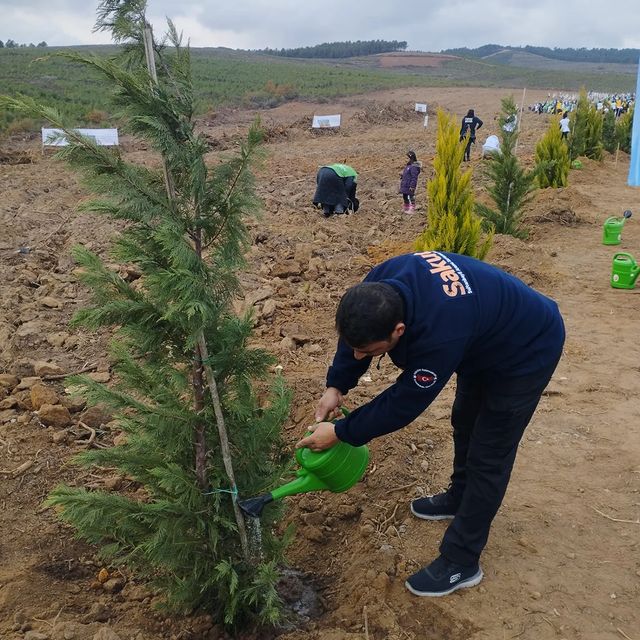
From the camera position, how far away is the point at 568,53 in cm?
16000

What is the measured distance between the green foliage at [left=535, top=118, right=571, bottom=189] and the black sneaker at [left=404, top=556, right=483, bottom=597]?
40.0ft

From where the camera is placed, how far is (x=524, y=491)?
3.95 m

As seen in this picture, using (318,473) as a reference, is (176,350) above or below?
above

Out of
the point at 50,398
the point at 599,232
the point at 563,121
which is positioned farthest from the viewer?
the point at 563,121

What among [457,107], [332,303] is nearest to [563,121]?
[332,303]

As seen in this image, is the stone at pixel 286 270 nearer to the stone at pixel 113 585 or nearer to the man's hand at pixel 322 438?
the stone at pixel 113 585

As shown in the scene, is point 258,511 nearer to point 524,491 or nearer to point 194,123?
point 194,123

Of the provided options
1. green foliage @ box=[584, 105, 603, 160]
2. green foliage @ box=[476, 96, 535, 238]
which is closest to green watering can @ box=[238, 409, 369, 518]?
green foliage @ box=[476, 96, 535, 238]

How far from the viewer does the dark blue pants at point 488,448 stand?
2799mm

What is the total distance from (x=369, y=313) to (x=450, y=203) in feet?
20.1

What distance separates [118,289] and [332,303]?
4822mm

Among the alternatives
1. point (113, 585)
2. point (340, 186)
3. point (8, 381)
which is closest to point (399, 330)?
point (113, 585)

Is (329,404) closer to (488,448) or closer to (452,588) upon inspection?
(488,448)

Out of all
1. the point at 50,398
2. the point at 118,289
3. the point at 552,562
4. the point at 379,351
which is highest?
the point at 118,289
